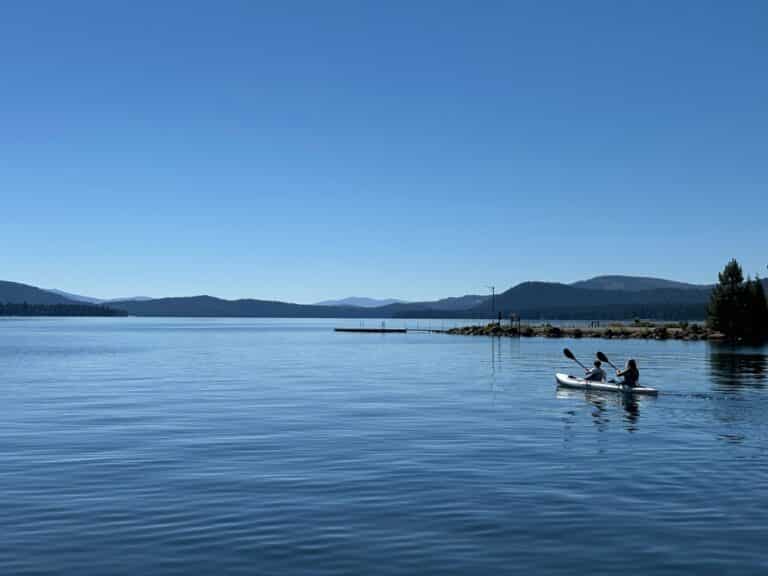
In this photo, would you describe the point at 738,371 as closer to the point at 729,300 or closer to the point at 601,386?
the point at 601,386

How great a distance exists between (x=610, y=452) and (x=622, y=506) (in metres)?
8.30

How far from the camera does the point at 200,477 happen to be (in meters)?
22.0

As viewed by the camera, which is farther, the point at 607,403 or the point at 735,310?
the point at 735,310

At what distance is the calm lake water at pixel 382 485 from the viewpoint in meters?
14.7

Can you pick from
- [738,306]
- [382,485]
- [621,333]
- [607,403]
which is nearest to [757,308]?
[738,306]

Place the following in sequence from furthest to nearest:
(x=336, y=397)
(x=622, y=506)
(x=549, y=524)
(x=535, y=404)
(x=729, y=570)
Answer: (x=336, y=397) < (x=535, y=404) < (x=622, y=506) < (x=549, y=524) < (x=729, y=570)

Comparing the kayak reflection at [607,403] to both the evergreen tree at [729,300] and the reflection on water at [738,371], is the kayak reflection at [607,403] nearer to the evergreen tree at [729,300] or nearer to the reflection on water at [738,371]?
the reflection on water at [738,371]

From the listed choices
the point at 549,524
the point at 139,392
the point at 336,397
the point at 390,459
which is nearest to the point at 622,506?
the point at 549,524

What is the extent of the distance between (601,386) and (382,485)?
1217 inches

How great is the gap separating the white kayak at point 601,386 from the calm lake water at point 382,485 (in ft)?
3.87

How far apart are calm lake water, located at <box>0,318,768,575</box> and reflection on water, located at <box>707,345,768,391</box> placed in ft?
35.5

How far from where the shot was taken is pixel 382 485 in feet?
68.4

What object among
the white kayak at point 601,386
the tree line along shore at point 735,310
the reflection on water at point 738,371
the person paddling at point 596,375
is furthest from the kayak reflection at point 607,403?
the tree line along shore at point 735,310

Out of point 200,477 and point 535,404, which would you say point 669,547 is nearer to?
point 200,477
